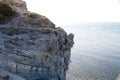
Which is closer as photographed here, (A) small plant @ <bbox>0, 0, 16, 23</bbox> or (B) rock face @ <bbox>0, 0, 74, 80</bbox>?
(B) rock face @ <bbox>0, 0, 74, 80</bbox>

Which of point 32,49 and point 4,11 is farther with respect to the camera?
point 4,11

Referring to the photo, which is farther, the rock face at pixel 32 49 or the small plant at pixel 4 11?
the small plant at pixel 4 11

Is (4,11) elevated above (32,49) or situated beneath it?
elevated above

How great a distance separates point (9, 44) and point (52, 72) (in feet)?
36.2

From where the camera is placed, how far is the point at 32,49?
43.9 m

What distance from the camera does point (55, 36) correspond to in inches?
1912

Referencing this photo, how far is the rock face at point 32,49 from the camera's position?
4088cm

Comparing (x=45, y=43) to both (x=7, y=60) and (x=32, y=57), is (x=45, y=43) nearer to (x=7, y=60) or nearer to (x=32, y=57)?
(x=32, y=57)

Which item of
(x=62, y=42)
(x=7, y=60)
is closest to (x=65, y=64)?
(x=62, y=42)

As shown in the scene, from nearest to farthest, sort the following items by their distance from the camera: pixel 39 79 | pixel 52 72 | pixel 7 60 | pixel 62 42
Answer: pixel 7 60 < pixel 39 79 < pixel 52 72 < pixel 62 42

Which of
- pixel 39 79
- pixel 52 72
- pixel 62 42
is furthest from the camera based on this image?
pixel 62 42

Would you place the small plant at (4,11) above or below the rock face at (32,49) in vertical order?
above

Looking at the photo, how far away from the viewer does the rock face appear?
134 ft

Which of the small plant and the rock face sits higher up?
the small plant
